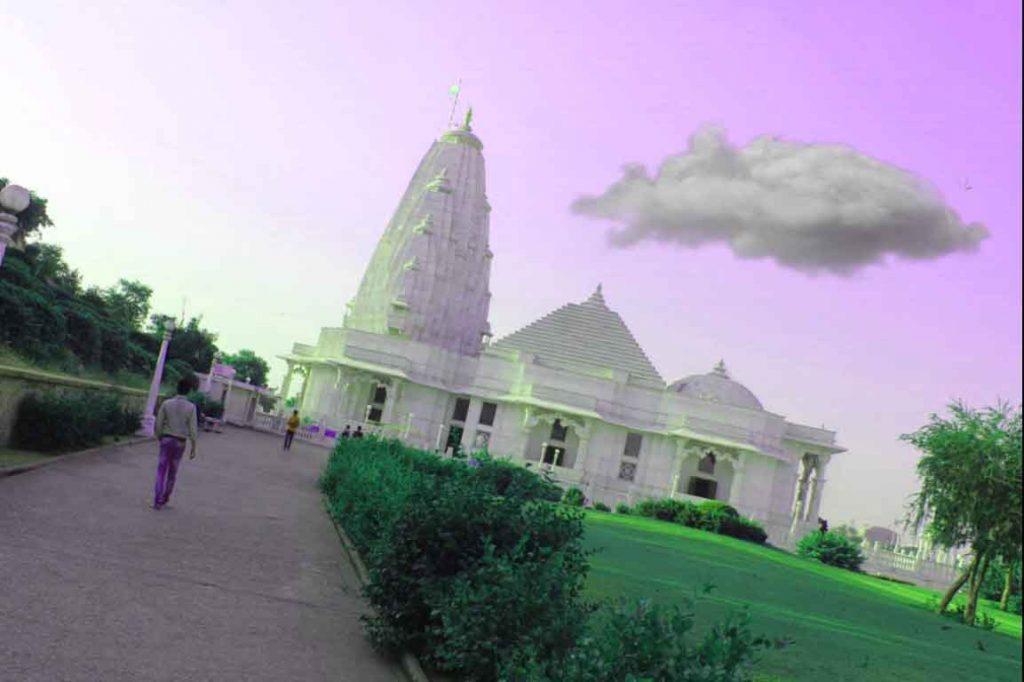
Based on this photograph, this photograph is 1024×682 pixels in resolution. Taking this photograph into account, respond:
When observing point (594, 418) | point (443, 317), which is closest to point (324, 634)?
point (594, 418)

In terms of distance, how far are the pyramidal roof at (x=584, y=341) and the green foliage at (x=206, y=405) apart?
2126 cm

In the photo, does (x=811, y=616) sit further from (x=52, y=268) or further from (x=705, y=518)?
(x=52, y=268)

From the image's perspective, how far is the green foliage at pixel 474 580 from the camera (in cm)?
586

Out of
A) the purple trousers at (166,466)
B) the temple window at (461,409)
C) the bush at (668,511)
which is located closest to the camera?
the purple trousers at (166,466)

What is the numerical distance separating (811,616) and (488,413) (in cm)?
4228

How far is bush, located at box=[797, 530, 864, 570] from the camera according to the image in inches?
1267

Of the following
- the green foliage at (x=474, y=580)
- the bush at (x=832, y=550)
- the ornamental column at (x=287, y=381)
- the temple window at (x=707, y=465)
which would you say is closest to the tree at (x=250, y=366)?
the ornamental column at (x=287, y=381)

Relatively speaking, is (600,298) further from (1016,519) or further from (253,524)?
(253,524)

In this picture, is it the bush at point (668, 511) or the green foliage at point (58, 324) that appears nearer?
the green foliage at point (58, 324)

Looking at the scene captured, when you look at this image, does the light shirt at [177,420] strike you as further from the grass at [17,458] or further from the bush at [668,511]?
the bush at [668,511]

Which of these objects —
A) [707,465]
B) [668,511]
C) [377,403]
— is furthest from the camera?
[377,403]

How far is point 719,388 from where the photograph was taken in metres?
56.2

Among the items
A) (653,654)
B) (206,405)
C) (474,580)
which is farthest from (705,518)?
(653,654)

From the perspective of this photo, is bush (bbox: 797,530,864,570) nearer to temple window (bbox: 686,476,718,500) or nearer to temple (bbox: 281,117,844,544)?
temple (bbox: 281,117,844,544)
